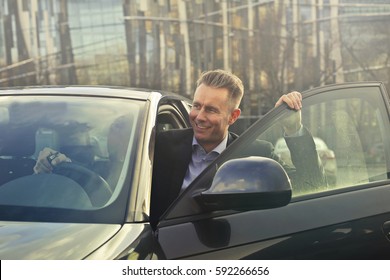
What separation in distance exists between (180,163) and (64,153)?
1.49 feet

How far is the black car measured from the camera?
1.53 metres

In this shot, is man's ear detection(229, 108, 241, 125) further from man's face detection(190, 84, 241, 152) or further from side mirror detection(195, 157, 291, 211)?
side mirror detection(195, 157, 291, 211)

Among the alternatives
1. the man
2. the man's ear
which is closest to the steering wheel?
the man

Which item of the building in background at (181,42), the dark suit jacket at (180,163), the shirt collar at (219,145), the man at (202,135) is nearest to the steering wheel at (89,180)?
the dark suit jacket at (180,163)

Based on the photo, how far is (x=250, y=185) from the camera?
1.57 metres

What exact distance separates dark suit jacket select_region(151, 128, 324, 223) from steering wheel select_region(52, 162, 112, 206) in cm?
15

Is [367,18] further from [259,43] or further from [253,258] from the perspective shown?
[253,258]

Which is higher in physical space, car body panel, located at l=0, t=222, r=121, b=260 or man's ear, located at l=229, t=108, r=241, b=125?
man's ear, located at l=229, t=108, r=241, b=125

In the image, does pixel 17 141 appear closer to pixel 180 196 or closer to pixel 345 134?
pixel 180 196

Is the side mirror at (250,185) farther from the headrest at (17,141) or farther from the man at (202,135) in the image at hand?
the headrest at (17,141)

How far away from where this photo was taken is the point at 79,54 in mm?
17688

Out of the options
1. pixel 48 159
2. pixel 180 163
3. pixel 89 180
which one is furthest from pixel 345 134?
pixel 48 159
